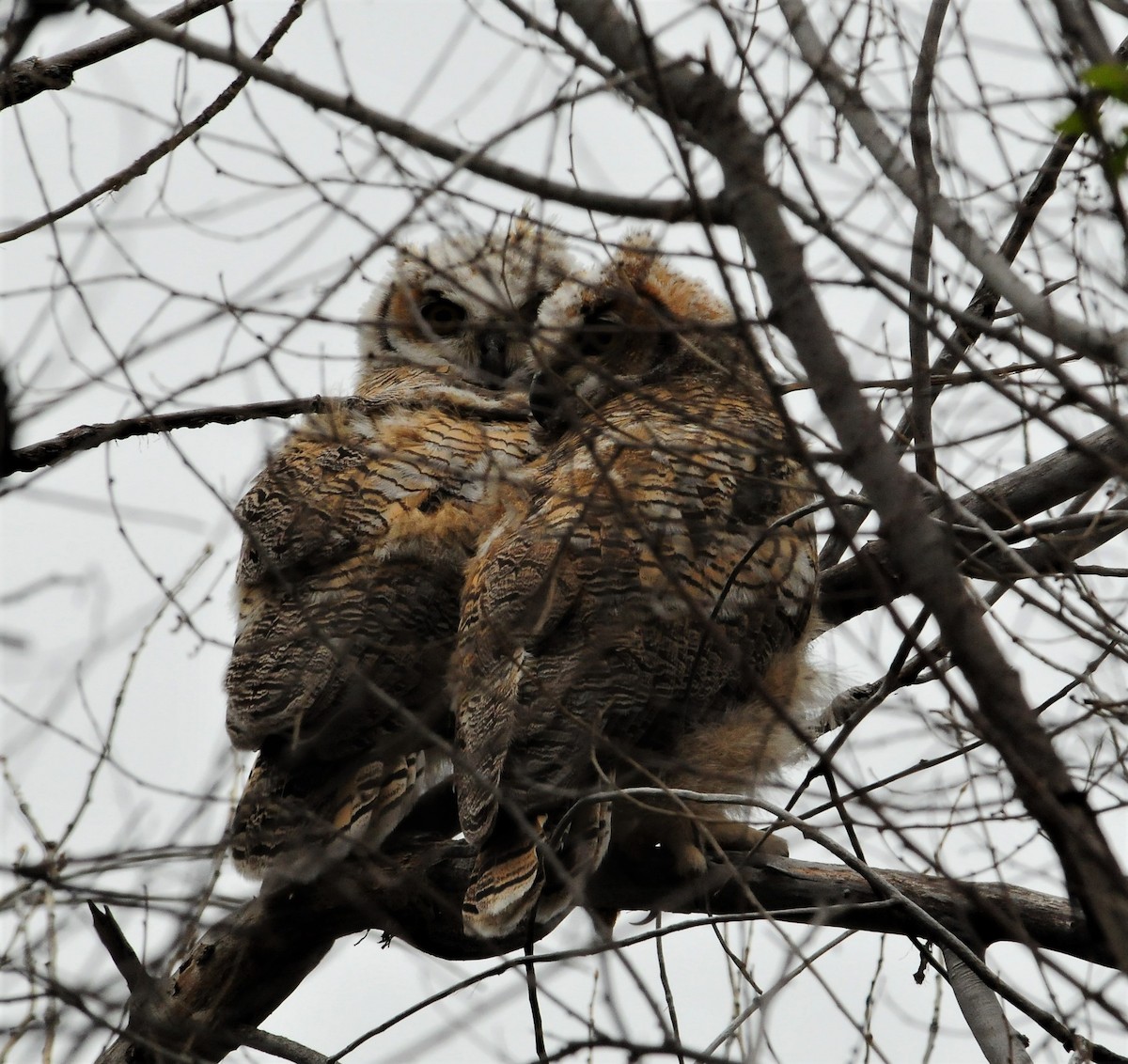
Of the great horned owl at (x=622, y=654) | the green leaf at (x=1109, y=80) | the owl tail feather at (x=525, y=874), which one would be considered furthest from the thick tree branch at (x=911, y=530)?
the owl tail feather at (x=525, y=874)

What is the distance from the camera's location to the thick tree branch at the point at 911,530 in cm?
222

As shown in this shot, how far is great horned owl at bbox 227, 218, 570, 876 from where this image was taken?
13.4 ft

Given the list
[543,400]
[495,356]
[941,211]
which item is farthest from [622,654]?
[495,356]

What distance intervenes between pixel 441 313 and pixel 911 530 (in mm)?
4031

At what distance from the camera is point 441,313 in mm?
6012

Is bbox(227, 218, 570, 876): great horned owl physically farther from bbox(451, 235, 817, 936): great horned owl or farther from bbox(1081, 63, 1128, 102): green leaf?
bbox(1081, 63, 1128, 102): green leaf

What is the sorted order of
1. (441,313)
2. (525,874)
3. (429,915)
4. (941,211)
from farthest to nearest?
(441,313), (429,915), (525,874), (941,211)

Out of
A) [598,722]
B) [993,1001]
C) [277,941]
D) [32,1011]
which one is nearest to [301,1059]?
[277,941]

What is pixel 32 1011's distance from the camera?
11.7ft

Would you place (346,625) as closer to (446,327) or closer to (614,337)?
(614,337)

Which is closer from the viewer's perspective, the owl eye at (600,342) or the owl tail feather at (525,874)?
the owl tail feather at (525,874)

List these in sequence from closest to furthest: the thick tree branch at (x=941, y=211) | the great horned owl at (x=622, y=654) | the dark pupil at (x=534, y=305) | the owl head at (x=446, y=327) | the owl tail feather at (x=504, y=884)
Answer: the thick tree branch at (x=941, y=211)
the owl tail feather at (x=504, y=884)
the great horned owl at (x=622, y=654)
the owl head at (x=446, y=327)
the dark pupil at (x=534, y=305)

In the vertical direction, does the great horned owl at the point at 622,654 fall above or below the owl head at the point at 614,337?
below

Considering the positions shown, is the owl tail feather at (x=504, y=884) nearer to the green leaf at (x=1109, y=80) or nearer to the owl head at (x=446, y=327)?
the owl head at (x=446, y=327)
